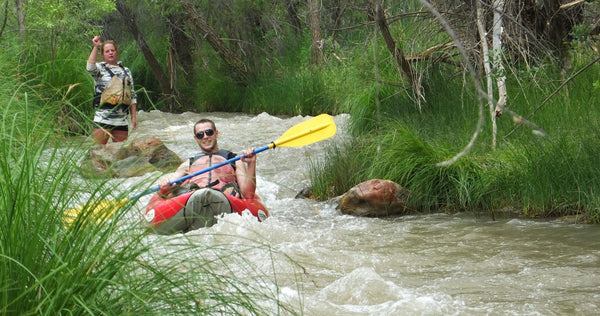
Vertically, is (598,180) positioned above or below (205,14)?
below

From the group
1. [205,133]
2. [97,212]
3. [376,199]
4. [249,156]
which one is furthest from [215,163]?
[97,212]

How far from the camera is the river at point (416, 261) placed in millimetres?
3973

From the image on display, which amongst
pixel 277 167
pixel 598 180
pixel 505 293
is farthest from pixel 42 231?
pixel 277 167

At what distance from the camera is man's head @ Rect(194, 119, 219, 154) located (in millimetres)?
6516

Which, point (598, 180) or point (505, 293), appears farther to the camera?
Answer: point (598, 180)

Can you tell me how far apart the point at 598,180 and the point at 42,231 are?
4.47 meters

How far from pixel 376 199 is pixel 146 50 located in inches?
445

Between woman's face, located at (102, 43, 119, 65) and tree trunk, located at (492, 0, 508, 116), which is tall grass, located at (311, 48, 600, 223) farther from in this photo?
woman's face, located at (102, 43, 119, 65)

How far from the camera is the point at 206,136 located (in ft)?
21.4

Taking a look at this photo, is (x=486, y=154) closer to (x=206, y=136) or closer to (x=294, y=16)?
(x=206, y=136)

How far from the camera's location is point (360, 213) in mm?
7000

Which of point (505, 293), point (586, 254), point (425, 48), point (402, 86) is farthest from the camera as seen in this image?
point (402, 86)

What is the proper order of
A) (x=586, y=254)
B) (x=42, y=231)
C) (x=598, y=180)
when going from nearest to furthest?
(x=42, y=231), (x=586, y=254), (x=598, y=180)

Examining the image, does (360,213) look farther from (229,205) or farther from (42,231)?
(42,231)
